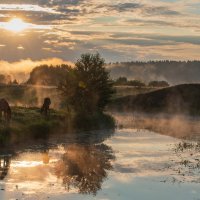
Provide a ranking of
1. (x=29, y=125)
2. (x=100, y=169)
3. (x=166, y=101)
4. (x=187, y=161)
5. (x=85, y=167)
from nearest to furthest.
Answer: (x=100, y=169)
(x=85, y=167)
(x=187, y=161)
(x=29, y=125)
(x=166, y=101)

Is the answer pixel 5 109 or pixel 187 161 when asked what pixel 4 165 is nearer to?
pixel 187 161

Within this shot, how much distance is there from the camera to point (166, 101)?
107m

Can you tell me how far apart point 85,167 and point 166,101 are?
7499 centimetres

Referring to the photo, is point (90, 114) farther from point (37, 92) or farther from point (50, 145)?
point (37, 92)

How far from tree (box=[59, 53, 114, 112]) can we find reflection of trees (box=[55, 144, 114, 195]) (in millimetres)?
21783

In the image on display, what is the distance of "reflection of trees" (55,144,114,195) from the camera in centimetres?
2762

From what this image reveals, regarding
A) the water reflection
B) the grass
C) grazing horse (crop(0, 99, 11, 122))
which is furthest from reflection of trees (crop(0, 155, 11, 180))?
grazing horse (crop(0, 99, 11, 122))

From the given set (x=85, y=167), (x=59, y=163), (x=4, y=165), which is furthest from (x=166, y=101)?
(x=4, y=165)

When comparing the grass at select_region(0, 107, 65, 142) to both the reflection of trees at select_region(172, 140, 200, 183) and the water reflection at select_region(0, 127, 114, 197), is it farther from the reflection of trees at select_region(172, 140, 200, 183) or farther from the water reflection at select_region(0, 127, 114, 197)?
the reflection of trees at select_region(172, 140, 200, 183)

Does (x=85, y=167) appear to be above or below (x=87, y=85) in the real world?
below

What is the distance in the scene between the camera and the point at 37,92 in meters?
130

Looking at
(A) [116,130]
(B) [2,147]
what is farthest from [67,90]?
(B) [2,147]

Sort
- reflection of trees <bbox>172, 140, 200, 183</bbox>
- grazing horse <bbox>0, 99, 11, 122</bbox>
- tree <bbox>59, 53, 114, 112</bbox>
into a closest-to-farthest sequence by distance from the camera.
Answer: reflection of trees <bbox>172, 140, 200, 183</bbox>, grazing horse <bbox>0, 99, 11, 122</bbox>, tree <bbox>59, 53, 114, 112</bbox>

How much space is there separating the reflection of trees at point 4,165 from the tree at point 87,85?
3002cm
